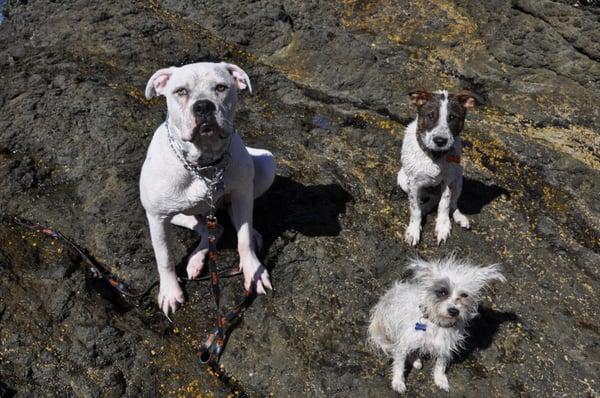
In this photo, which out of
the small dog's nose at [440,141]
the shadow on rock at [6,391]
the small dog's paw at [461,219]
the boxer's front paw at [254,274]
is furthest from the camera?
the small dog's paw at [461,219]

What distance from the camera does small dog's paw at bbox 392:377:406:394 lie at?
461 centimetres

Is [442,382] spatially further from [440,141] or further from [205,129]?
[205,129]

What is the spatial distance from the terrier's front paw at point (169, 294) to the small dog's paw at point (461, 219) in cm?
313

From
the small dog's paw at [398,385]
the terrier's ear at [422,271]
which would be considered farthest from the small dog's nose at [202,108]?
the small dog's paw at [398,385]

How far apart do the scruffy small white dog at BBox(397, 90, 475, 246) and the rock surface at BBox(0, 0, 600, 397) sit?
19 centimetres

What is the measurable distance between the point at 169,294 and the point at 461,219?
3264 millimetres

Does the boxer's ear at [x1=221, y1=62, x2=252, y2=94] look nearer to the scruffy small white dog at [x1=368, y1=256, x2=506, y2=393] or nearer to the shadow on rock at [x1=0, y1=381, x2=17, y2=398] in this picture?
the scruffy small white dog at [x1=368, y1=256, x2=506, y2=393]

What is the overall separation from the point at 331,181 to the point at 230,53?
3009 millimetres

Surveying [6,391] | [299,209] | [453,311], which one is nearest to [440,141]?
[299,209]

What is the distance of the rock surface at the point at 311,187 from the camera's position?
4.67 m

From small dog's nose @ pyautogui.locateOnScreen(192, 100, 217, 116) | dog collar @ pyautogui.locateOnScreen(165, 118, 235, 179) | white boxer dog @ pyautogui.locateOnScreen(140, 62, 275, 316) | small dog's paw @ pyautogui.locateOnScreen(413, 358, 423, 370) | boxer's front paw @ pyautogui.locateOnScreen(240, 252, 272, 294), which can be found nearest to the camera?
small dog's nose @ pyautogui.locateOnScreen(192, 100, 217, 116)

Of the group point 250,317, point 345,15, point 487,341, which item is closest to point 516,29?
point 345,15

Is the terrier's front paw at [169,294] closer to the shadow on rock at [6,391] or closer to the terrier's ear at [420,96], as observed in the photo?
the shadow on rock at [6,391]

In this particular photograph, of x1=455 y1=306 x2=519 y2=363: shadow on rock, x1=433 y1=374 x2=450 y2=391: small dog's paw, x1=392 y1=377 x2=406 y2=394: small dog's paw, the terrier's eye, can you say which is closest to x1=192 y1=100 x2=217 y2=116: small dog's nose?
the terrier's eye
